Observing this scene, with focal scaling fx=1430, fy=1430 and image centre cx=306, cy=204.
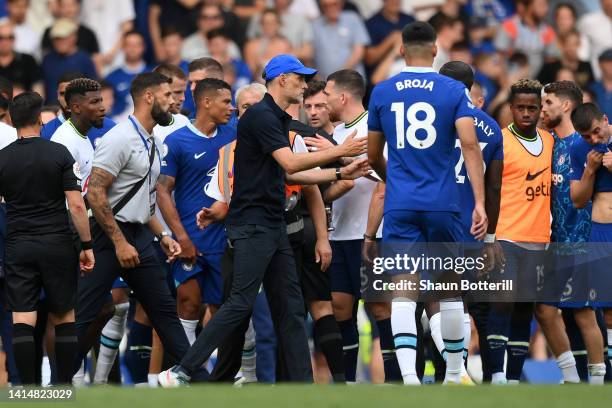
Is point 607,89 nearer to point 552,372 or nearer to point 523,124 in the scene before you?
point 552,372

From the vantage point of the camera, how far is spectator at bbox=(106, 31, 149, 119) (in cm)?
1716

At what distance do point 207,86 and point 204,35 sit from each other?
5.95 m

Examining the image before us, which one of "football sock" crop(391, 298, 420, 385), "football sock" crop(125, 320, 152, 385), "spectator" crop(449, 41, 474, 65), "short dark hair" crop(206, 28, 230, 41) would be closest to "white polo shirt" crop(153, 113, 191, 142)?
"football sock" crop(125, 320, 152, 385)

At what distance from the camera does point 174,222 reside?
11.8 metres

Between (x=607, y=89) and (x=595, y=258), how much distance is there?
6.53 meters

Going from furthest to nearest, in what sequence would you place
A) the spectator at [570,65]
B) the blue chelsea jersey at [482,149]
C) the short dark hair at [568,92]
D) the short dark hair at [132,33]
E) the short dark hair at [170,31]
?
1. the spectator at [570,65]
2. the short dark hair at [170,31]
3. the short dark hair at [132,33]
4. the short dark hair at [568,92]
5. the blue chelsea jersey at [482,149]

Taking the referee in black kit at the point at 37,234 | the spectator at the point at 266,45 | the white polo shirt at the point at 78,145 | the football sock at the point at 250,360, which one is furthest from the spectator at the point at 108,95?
the referee in black kit at the point at 37,234

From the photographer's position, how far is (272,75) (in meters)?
10.5

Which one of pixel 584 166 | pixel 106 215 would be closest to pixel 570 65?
pixel 584 166

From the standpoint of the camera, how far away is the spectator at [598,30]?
19.8m

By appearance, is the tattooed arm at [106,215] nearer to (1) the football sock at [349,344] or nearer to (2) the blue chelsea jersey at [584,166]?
(1) the football sock at [349,344]

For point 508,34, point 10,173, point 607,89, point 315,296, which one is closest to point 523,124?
point 315,296

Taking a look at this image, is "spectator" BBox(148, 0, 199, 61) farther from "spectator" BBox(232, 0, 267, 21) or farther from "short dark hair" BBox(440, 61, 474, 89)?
"short dark hair" BBox(440, 61, 474, 89)

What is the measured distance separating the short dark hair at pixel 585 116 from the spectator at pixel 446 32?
6800 mm
